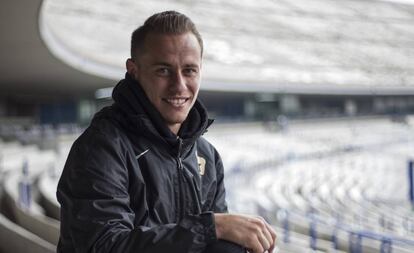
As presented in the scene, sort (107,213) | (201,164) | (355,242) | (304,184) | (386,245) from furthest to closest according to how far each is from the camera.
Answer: (304,184), (355,242), (386,245), (201,164), (107,213)

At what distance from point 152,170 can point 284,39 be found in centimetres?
3100

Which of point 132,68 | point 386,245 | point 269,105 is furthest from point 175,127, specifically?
point 269,105

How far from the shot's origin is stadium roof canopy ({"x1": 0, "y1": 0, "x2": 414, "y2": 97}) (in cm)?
2236

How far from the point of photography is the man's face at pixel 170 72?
980 millimetres

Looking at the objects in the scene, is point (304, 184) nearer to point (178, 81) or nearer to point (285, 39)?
point (178, 81)

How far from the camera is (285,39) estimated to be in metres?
31.1

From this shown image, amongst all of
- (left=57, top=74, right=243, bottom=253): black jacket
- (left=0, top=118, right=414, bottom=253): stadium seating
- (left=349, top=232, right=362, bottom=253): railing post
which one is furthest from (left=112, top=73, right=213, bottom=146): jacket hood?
(left=349, top=232, right=362, bottom=253): railing post

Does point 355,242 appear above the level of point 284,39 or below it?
below

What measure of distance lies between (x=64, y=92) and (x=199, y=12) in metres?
12.5

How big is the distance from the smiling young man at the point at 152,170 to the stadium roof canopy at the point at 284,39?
14954mm

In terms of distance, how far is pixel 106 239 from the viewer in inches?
34.0

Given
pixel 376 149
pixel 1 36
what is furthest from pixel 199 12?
pixel 1 36

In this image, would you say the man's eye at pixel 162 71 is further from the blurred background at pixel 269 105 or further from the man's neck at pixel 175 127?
the blurred background at pixel 269 105

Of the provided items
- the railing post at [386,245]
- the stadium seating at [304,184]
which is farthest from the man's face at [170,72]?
the railing post at [386,245]
